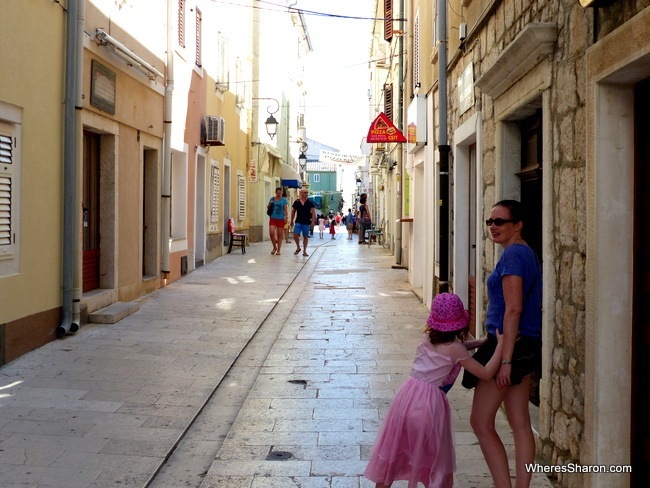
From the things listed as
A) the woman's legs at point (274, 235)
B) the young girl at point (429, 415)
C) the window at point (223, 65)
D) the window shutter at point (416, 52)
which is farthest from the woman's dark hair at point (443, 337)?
the woman's legs at point (274, 235)

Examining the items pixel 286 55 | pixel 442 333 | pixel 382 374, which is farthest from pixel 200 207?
pixel 286 55

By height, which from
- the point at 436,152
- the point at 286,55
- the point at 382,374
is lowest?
the point at 382,374

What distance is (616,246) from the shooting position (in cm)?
377

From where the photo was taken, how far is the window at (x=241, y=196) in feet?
73.7

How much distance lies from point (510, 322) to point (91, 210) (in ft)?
25.0

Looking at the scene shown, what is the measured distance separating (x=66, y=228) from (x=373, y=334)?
12.3ft

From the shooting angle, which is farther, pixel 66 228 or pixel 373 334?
pixel 373 334

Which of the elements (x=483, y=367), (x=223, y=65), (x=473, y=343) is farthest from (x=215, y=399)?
(x=223, y=65)

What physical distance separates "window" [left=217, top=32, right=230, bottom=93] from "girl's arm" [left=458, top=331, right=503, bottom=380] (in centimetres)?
1567

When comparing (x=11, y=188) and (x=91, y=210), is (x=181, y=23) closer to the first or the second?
(x=91, y=210)

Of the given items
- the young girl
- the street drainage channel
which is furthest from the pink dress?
the street drainage channel

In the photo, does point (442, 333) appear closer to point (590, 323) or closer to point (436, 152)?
point (590, 323)

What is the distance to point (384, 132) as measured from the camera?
1543cm

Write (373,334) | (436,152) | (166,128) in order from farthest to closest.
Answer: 1. (166,128)
2. (436,152)
3. (373,334)
